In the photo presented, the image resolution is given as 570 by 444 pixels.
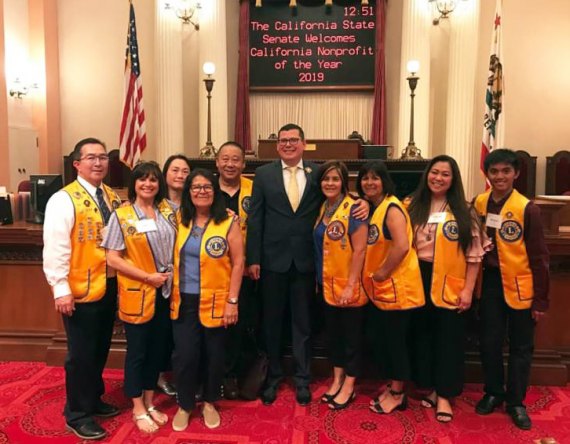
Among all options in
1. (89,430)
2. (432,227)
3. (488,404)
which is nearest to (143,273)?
(89,430)

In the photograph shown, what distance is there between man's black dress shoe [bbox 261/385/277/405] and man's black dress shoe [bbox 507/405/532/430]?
4.69 ft

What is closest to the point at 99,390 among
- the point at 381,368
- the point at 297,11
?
the point at 381,368

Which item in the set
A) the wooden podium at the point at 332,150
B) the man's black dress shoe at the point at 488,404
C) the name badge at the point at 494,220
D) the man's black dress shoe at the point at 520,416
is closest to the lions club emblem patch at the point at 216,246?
the name badge at the point at 494,220

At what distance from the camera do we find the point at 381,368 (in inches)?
112

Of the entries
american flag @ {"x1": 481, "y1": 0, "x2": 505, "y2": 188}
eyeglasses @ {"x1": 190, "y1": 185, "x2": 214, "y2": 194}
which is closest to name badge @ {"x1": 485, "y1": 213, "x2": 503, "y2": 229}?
eyeglasses @ {"x1": 190, "y1": 185, "x2": 214, "y2": 194}

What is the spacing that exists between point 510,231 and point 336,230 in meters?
0.99

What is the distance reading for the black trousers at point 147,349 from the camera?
2.54 metres

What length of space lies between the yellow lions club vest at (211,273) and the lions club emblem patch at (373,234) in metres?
0.82

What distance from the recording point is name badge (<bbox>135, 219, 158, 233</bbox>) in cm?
247

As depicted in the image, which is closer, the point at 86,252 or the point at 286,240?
the point at 86,252

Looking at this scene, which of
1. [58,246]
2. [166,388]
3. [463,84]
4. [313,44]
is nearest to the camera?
[58,246]

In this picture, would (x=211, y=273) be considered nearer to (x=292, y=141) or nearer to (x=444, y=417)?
(x=292, y=141)

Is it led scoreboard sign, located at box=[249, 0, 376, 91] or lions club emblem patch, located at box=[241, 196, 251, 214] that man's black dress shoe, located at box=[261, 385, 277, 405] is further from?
led scoreboard sign, located at box=[249, 0, 376, 91]

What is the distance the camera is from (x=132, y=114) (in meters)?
6.27
